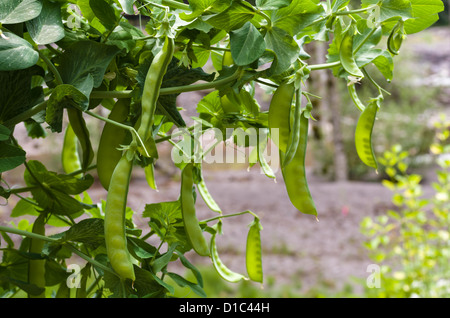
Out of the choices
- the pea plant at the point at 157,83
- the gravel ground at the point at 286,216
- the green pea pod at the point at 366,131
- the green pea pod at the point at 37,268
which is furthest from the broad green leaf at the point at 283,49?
the gravel ground at the point at 286,216

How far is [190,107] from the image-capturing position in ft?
11.2

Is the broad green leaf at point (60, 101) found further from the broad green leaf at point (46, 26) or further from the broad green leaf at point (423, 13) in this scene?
the broad green leaf at point (423, 13)

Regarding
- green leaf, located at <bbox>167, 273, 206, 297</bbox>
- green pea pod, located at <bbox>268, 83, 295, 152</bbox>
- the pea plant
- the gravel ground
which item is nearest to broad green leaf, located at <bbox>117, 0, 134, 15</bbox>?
the pea plant

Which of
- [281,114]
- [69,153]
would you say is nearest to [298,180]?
[281,114]

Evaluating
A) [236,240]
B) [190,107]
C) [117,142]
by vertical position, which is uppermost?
[117,142]

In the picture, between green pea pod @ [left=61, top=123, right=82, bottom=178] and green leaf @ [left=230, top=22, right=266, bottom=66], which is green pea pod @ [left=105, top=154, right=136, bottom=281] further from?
green pea pod @ [left=61, top=123, right=82, bottom=178]

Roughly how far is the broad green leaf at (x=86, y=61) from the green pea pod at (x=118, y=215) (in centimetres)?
6

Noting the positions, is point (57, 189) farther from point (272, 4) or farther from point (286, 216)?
point (286, 216)

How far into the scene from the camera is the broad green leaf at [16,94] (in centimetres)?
32

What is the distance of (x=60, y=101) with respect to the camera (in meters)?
0.30

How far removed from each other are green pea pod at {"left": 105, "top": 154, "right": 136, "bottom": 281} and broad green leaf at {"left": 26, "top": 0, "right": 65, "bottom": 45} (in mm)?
89
